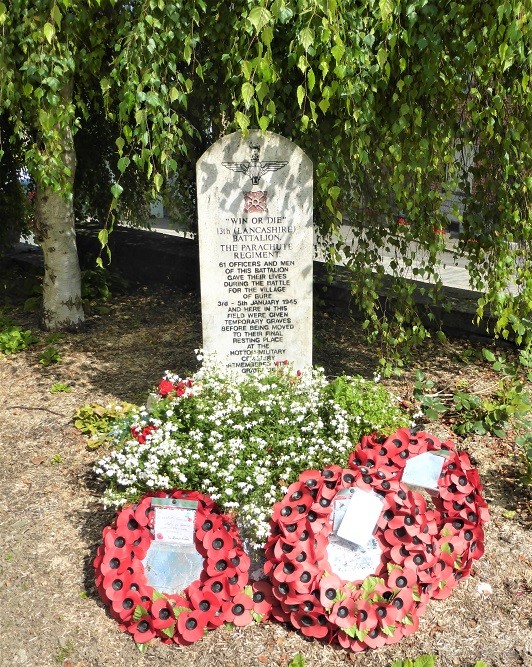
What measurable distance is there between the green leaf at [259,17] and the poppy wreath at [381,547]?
78.4 inches

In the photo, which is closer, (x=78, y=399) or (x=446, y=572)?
(x=446, y=572)

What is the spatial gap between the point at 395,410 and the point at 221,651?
1.49 m

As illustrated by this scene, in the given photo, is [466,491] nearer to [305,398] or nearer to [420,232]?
[305,398]

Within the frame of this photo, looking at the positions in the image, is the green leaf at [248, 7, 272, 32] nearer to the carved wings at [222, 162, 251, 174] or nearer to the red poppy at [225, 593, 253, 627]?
the carved wings at [222, 162, 251, 174]

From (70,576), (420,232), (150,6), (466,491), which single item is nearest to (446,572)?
(466,491)

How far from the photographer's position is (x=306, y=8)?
350cm

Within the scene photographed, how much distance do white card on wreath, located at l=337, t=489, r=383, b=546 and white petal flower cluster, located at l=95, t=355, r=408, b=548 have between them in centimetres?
Result: 32

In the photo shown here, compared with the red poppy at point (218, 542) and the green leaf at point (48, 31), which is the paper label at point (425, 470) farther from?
the green leaf at point (48, 31)

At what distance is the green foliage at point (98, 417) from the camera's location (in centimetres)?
445

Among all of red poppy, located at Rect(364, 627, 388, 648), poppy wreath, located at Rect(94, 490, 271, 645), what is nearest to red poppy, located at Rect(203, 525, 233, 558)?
poppy wreath, located at Rect(94, 490, 271, 645)

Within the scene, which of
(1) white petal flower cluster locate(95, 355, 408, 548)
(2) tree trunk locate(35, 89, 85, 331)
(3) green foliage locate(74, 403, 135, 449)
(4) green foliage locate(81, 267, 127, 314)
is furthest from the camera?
(4) green foliage locate(81, 267, 127, 314)

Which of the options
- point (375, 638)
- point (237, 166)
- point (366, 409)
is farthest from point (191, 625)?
point (237, 166)

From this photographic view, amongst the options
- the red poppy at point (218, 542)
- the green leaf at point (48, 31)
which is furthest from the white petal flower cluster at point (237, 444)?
the green leaf at point (48, 31)

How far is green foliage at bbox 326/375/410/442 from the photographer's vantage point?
365 centimetres
